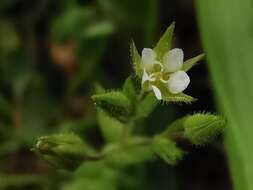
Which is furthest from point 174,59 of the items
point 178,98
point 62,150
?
point 62,150

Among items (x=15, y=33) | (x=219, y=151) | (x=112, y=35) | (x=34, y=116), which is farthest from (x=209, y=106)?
(x=15, y=33)

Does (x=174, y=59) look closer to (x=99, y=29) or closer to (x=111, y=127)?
(x=111, y=127)

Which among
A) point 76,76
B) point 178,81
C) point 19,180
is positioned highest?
point 76,76

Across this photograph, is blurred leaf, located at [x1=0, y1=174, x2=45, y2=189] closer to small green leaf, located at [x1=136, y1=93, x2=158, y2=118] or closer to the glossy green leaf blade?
small green leaf, located at [x1=136, y1=93, x2=158, y2=118]

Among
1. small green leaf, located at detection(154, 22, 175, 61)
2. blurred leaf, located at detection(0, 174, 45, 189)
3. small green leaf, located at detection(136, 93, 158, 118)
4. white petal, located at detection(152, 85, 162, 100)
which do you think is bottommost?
white petal, located at detection(152, 85, 162, 100)

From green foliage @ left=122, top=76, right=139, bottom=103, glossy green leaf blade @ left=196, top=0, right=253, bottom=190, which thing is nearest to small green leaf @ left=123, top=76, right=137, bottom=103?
green foliage @ left=122, top=76, right=139, bottom=103

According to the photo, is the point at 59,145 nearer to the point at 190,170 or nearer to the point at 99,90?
the point at 99,90
